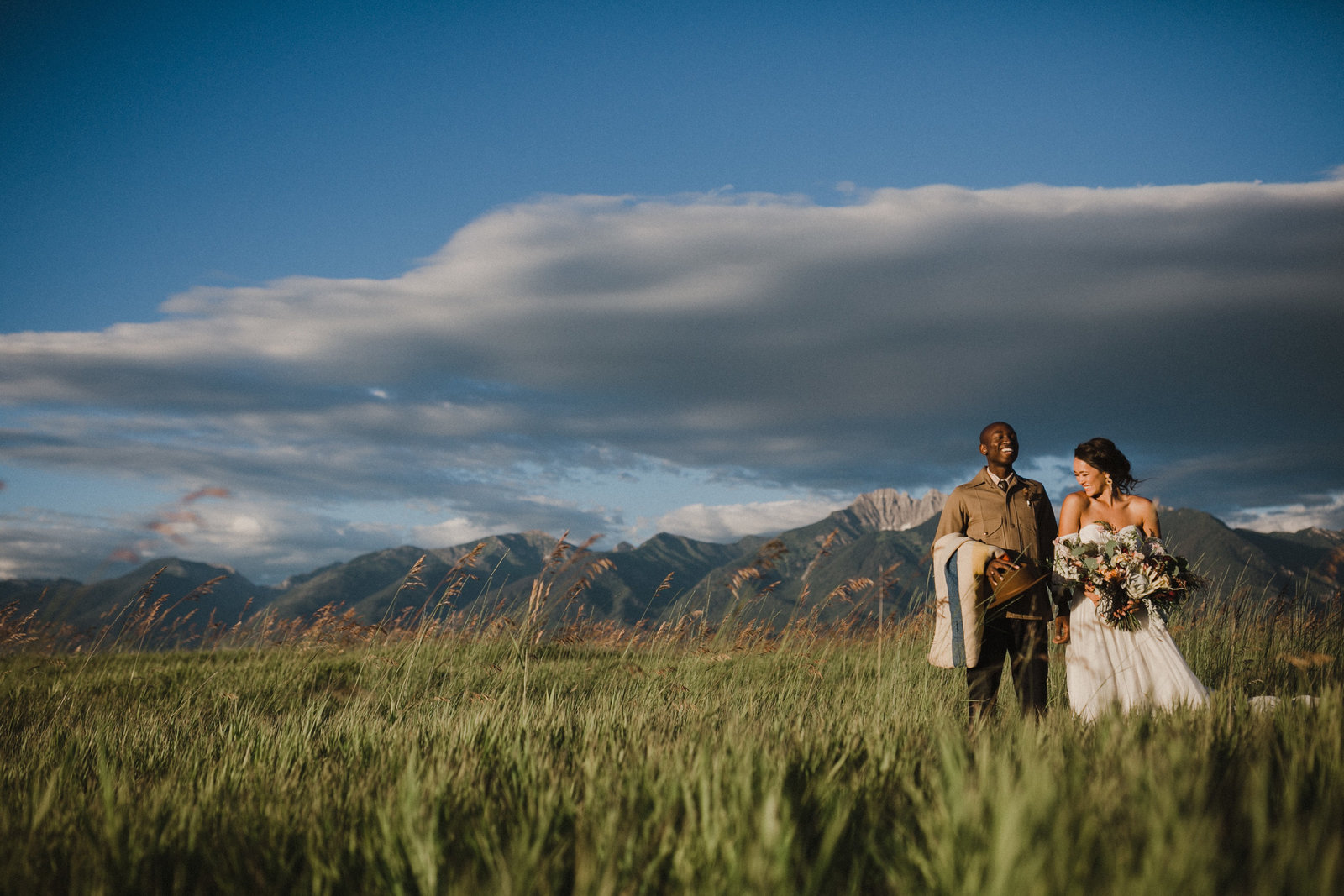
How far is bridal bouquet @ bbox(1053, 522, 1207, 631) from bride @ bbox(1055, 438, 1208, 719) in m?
0.05

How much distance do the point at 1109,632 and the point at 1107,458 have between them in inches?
55.1

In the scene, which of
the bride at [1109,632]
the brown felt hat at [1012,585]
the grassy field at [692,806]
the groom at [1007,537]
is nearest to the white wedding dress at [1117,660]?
the bride at [1109,632]

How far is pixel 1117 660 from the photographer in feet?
16.2

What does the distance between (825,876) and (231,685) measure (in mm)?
6676

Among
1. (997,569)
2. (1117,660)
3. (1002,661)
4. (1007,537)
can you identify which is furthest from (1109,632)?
(997,569)

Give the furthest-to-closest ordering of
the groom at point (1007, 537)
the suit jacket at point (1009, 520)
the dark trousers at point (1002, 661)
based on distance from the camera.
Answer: the suit jacket at point (1009, 520) → the groom at point (1007, 537) → the dark trousers at point (1002, 661)

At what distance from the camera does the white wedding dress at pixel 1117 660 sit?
4641 millimetres

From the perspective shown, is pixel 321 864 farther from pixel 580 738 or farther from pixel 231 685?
pixel 231 685

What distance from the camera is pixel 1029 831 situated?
1447 mm

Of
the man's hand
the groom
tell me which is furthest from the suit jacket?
the man's hand

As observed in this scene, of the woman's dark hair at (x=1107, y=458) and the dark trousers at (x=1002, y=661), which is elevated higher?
the woman's dark hair at (x=1107, y=458)

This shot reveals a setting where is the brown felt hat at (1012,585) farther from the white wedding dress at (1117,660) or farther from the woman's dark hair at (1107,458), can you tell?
the woman's dark hair at (1107,458)

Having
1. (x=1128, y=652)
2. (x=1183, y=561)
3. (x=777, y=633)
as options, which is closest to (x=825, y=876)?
(x=1128, y=652)

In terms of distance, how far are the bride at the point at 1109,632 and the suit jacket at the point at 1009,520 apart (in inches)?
7.4
